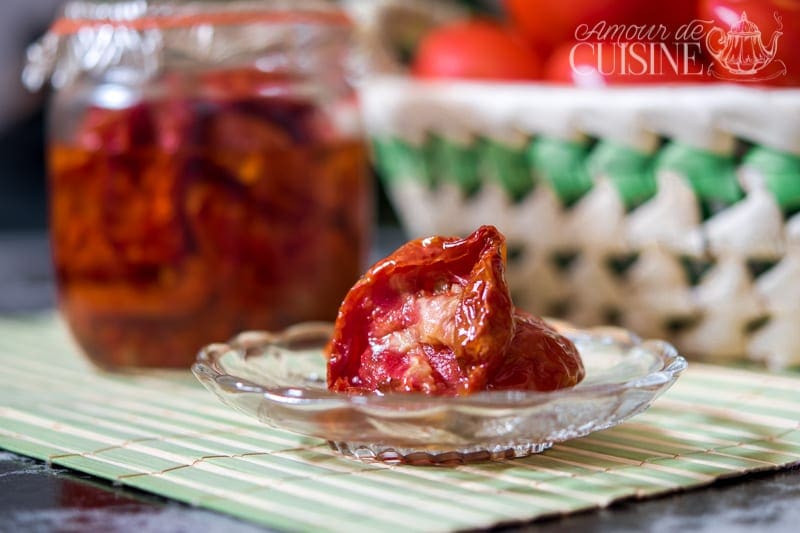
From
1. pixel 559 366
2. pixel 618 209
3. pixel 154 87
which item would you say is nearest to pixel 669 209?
pixel 618 209

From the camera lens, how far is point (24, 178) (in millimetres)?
2445

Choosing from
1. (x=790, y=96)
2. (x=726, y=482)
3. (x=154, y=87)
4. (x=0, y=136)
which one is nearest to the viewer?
(x=726, y=482)

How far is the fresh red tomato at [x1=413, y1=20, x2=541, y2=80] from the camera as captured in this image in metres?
1.13

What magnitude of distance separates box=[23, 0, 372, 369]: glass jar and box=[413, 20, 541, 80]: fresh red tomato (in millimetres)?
134

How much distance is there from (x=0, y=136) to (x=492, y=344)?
192cm

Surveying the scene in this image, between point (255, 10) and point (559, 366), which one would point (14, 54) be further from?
point (559, 366)

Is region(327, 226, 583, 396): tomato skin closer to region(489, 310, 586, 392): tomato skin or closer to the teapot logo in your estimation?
region(489, 310, 586, 392): tomato skin

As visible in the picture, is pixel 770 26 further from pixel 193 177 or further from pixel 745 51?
pixel 193 177

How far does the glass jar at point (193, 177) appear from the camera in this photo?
0.99 metres

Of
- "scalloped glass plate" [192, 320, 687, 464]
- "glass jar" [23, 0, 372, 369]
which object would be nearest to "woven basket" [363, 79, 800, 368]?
"glass jar" [23, 0, 372, 369]

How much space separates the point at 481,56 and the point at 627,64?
17 centimetres

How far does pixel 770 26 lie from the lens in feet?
2.99

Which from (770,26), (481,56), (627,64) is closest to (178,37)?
(481,56)

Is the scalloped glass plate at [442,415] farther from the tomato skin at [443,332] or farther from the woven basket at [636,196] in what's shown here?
the woven basket at [636,196]
